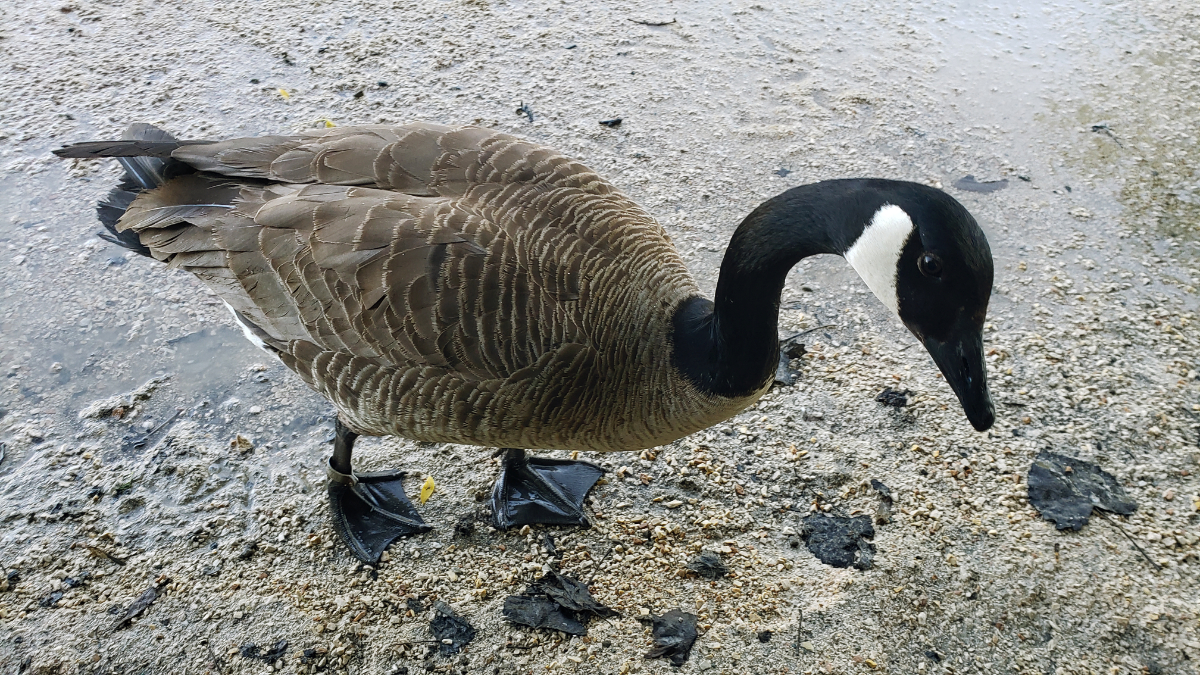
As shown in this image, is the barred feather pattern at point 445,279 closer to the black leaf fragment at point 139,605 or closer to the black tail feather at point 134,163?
the black tail feather at point 134,163

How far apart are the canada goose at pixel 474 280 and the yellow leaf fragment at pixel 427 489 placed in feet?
0.90

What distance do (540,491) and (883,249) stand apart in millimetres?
1909

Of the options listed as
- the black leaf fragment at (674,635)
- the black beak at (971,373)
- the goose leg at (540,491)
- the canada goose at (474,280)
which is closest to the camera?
the black beak at (971,373)

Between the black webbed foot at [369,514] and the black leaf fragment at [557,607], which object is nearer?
the black leaf fragment at [557,607]

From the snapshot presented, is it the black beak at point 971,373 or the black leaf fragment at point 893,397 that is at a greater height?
the black beak at point 971,373

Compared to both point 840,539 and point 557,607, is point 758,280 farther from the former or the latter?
point 557,607

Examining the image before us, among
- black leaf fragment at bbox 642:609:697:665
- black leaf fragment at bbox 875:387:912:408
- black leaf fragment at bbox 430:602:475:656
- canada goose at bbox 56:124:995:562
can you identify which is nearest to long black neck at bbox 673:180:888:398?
canada goose at bbox 56:124:995:562

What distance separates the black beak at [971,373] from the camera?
2.38m

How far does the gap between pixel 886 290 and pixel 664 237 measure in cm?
116

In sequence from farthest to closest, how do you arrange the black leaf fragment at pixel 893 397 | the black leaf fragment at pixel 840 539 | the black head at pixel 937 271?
the black leaf fragment at pixel 893 397 < the black leaf fragment at pixel 840 539 < the black head at pixel 937 271

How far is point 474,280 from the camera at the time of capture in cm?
282

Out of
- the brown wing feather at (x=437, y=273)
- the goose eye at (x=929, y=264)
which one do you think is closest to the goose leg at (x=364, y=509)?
the brown wing feather at (x=437, y=273)

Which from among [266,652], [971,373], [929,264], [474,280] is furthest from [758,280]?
[266,652]

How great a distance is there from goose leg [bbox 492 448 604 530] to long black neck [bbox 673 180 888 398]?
98cm
